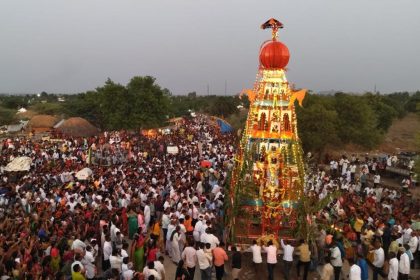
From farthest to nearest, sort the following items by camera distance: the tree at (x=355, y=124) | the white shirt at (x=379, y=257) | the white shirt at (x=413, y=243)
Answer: the tree at (x=355, y=124) < the white shirt at (x=413, y=243) < the white shirt at (x=379, y=257)

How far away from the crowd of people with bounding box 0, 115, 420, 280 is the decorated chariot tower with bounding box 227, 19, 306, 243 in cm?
79

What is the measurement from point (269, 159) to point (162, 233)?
394cm

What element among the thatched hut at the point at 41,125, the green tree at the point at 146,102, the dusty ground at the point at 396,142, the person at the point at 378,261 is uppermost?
the green tree at the point at 146,102

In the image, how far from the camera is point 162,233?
460 inches

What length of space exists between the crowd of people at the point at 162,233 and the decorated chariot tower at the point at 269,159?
789 millimetres

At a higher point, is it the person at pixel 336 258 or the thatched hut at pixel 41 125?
the thatched hut at pixel 41 125

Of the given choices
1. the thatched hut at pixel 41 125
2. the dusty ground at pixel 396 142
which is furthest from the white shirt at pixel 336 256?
the thatched hut at pixel 41 125

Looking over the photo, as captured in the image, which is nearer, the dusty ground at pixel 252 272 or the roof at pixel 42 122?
the dusty ground at pixel 252 272

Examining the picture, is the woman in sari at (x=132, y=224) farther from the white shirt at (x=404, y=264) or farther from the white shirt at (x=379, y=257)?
the white shirt at (x=404, y=264)

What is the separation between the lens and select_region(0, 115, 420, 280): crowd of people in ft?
27.8

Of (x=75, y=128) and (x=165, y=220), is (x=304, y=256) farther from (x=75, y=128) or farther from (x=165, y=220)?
(x=75, y=128)

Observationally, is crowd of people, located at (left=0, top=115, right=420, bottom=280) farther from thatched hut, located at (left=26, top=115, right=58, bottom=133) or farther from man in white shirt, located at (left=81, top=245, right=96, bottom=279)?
thatched hut, located at (left=26, top=115, right=58, bottom=133)

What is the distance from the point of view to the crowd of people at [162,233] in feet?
27.8

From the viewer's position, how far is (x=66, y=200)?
1281cm
